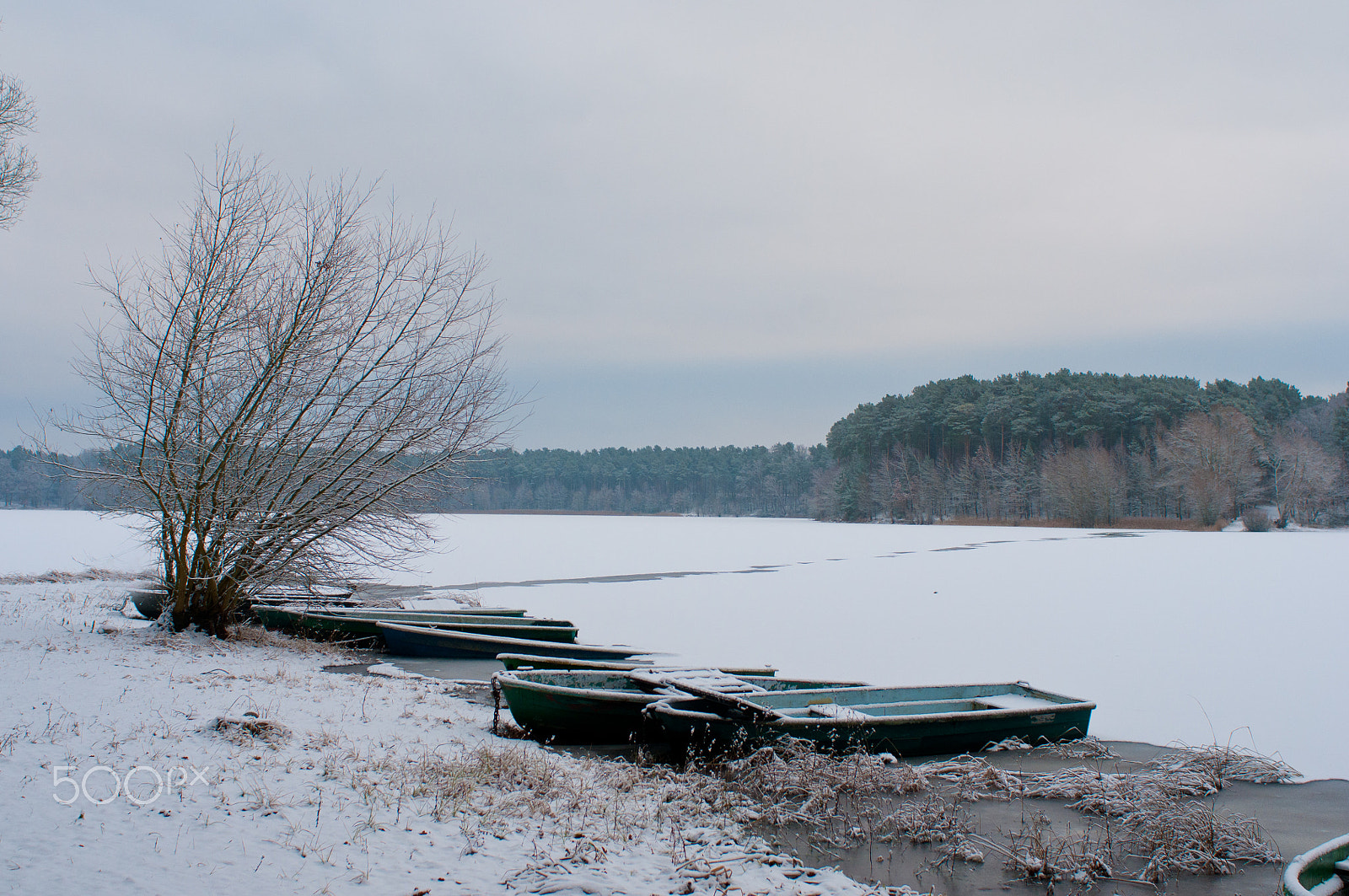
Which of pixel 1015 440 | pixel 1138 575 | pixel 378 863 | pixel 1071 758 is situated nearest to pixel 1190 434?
pixel 1015 440

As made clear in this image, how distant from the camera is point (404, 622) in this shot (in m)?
14.6

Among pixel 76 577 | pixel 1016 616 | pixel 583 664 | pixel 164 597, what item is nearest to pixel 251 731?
pixel 583 664

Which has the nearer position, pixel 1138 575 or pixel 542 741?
pixel 542 741

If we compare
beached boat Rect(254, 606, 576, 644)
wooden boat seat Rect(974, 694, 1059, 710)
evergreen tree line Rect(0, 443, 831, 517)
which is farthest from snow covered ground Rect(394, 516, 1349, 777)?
evergreen tree line Rect(0, 443, 831, 517)

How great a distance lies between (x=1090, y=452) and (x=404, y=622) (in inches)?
3106

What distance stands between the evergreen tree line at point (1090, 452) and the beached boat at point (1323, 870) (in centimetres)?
6979

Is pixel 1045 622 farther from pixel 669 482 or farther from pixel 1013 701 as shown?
pixel 669 482

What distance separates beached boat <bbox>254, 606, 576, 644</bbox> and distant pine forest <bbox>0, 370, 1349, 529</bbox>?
41717mm

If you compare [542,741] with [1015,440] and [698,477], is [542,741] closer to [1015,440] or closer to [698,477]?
[1015,440]

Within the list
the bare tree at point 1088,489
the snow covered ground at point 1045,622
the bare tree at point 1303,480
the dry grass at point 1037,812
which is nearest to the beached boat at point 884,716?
the dry grass at point 1037,812

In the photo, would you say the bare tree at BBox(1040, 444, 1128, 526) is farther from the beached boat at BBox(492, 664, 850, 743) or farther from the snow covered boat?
the beached boat at BBox(492, 664, 850, 743)

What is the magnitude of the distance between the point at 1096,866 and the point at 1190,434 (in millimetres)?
76345

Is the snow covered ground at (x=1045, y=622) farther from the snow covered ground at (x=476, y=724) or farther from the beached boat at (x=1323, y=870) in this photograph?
the beached boat at (x=1323, y=870)

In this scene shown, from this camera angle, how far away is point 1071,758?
813cm
